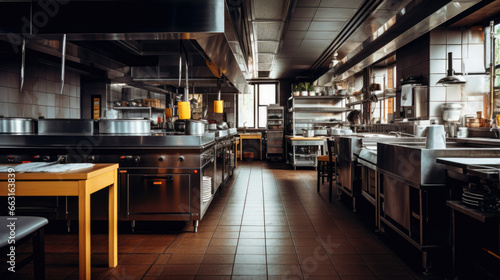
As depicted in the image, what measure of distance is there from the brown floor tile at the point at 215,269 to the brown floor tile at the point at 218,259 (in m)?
0.05

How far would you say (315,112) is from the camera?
8.73m

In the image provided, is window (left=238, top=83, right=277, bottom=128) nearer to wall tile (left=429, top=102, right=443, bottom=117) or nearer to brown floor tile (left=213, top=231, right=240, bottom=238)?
wall tile (left=429, top=102, right=443, bottom=117)

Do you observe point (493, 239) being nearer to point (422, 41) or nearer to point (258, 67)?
point (422, 41)

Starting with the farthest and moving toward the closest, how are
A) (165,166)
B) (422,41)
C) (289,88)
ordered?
(289,88), (422,41), (165,166)

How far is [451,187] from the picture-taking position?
2.04 metres

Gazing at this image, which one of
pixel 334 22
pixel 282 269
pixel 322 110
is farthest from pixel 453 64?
pixel 282 269

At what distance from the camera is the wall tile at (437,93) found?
543 cm

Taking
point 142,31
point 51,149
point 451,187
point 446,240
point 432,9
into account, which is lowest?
point 446,240

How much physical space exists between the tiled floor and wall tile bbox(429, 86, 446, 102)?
318 cm

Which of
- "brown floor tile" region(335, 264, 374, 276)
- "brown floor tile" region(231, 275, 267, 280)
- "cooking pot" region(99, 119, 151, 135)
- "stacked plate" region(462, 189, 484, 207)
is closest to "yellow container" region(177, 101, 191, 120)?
"cooking pot" region(99, 119, 151, 135)

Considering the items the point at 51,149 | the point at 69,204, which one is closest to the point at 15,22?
the point at 51,149

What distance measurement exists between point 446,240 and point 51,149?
357 centimetres

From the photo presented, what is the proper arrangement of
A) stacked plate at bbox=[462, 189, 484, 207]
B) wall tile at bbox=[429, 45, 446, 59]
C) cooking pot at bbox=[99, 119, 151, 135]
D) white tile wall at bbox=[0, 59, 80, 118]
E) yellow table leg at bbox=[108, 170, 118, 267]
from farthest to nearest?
white tile wall at bbox=[0, 59, 80, 118] < wall tile at bbox=[429, 45, 446, 59] < cooking pot at bbox=[99, 119, 151, 135] < yellow table leg at bbox=[108, 170, 118, 267] < stacked plate at bbox=[462, 189, 484, 207]

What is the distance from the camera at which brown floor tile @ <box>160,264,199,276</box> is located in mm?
→ 2121
